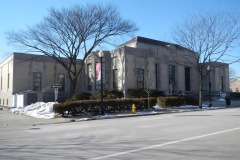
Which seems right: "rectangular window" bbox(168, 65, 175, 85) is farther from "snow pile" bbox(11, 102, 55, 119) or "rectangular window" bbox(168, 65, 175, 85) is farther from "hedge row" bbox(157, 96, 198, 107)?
"snow pile" bbox(11, 102, 55, 119)

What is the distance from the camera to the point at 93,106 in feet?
77.1

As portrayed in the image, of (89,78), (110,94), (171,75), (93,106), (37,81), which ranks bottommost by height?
(93,106)

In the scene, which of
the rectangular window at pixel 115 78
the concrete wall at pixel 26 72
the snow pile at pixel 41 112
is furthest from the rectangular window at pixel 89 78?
the snow pile at pixel 41 112

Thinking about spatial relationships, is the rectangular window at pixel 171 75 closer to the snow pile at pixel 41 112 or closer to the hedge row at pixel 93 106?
the hedge row at pixel 93 106

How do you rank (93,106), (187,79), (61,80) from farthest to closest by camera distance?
(187,79) < (61,80) < (93,106)

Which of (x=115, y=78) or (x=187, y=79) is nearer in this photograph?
(x=115, y=78)

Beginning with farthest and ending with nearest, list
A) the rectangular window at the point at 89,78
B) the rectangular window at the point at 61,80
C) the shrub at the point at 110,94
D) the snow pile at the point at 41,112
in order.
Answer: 1. the rectangular window at the point at 61,80
2. the rectangular window at the point at 89,78
3. the shrub at the point at 110,94
4. the snow pile at the point at 41,112

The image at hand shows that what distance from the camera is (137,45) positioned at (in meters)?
45.3

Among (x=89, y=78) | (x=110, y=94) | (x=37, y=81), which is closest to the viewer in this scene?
(x=110, y=94)

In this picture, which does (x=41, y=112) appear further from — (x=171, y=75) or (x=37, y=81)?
(x=171, y=75)

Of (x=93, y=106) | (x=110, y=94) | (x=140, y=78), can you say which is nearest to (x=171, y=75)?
(x=140, y=78)

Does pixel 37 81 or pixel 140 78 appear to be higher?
pixel 140 78

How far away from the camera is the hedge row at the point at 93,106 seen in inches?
865

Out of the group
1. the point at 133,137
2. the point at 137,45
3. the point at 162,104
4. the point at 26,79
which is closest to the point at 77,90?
the point at 26,79
